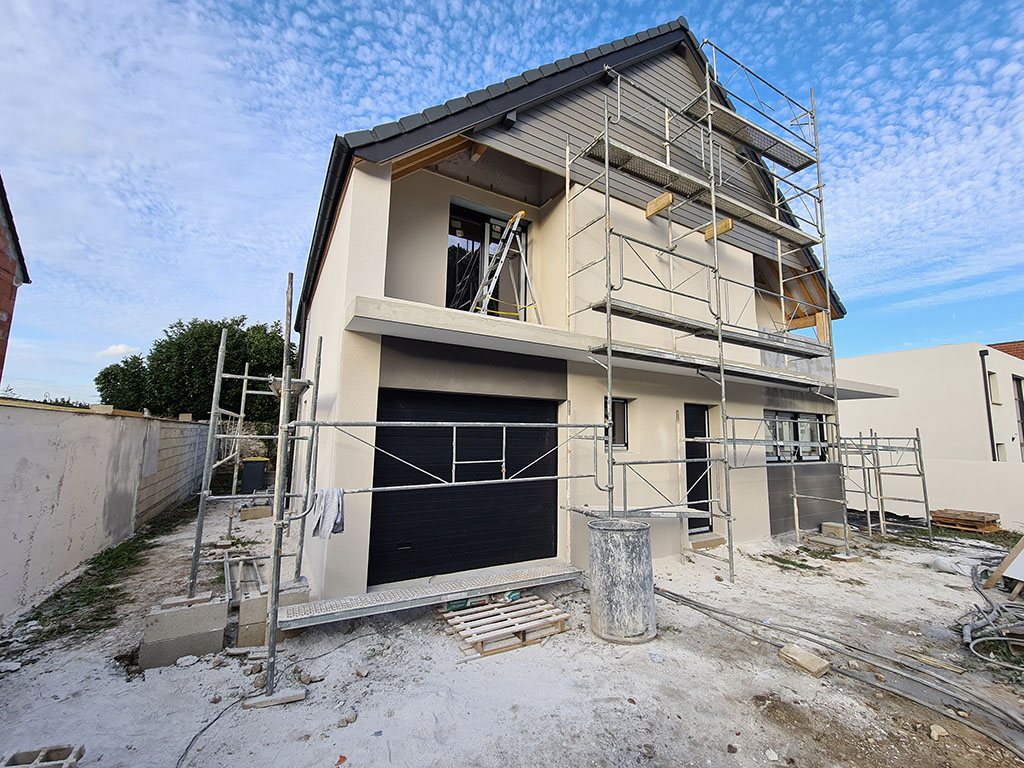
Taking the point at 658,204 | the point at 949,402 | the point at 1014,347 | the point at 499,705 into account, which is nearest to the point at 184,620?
the point at 499,705

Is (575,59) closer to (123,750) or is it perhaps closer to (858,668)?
(858,668)

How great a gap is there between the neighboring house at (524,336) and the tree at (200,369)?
40.4 feet

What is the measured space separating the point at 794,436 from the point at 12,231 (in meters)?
18.4

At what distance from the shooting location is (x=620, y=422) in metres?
7.43

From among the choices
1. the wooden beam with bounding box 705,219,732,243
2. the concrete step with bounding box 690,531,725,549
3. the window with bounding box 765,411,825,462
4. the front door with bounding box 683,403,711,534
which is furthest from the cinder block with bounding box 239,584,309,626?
the window with bounding box 765,411,825,462

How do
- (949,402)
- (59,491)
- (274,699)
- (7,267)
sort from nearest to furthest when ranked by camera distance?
(274,699), (59,491), (7,267), (949,402)

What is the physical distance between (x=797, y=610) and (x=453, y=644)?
4.16m

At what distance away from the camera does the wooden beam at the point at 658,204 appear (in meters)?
7.51

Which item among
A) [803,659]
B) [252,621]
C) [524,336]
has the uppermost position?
[524,336]

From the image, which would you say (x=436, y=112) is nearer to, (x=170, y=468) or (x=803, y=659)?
(x=803, y=659)

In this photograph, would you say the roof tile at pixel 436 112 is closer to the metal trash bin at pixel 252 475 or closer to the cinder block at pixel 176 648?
the cinder block at pixel 176 648

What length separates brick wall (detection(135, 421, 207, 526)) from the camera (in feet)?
28.5

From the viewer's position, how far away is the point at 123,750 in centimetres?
264

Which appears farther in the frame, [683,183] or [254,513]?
[254,513]
